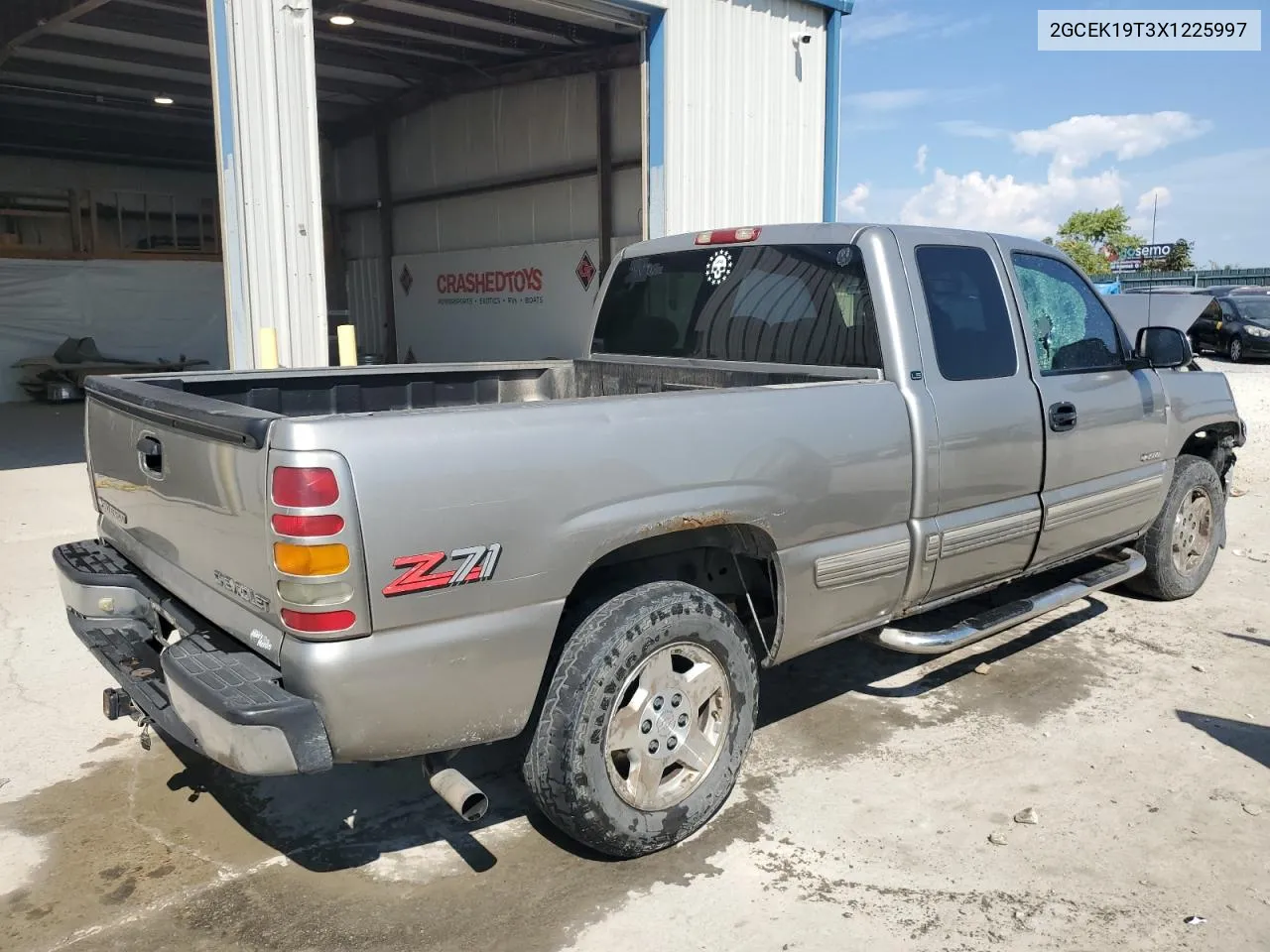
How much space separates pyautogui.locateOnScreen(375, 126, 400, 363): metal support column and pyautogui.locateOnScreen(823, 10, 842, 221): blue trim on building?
37.5 feet

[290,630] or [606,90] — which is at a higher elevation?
[606,90]

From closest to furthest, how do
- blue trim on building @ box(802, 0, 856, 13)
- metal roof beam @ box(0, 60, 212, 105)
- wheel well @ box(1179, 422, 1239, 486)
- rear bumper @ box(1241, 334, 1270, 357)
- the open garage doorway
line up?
wheel well @ box(1179, 422, 1239, 486) → blue trim on building @ box(802, 0, 856, 13) → the open garage doorway → metal roof beam @ box(0, 60, 212, 105) → rear bumper @ box(1241, 334, 1270, 357)

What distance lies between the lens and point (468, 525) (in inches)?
108

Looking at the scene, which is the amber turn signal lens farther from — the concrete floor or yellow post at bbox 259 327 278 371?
yellow post at bbox 259 327 278 371

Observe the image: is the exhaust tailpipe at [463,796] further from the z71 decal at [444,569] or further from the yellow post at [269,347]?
the yellow post at [269,347]

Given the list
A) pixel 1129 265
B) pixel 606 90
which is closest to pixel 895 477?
pixel 606 90

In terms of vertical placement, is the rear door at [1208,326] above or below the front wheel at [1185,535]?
above

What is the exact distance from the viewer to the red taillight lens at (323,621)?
8.51ft

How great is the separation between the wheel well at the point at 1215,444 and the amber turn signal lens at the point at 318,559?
17.1 feet

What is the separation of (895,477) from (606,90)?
13106 millimetres

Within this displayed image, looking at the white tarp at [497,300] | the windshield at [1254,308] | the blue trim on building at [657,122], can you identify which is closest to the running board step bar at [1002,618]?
the blue trim on building at [657,122]

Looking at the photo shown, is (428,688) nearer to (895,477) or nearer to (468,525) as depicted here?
(468,525)

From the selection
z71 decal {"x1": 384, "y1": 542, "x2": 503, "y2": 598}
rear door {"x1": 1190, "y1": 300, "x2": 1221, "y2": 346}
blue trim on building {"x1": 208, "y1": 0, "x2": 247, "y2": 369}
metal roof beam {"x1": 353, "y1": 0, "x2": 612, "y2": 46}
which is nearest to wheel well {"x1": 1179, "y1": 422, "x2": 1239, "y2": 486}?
z71 decal {"x1": 384, "y1": 542, "x2": 503, "y2": 598}

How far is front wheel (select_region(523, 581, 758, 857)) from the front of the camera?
3.08 metres
